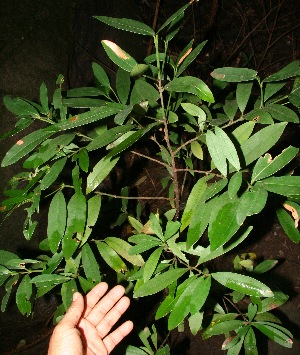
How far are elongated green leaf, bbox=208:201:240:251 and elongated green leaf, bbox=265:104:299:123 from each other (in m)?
0.35

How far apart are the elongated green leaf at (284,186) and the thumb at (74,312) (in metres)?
0.69

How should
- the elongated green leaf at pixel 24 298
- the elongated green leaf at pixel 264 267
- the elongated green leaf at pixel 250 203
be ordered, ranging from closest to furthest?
the elongated green leaf at pixel 250 203 < the elongated green leaf at pixel 24 298 < the elongated green leaf at pixel 264 267

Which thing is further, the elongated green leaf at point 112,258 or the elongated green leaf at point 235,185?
the elongated green leaf at point 112,258

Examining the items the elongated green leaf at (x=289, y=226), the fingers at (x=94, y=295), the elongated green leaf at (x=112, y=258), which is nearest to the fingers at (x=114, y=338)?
the fingers at (x=94, y=295)

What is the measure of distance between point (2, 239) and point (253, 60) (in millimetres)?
2652

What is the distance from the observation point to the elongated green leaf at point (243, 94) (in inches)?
36.1

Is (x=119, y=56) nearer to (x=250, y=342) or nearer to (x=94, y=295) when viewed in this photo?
(x=94, y=295)

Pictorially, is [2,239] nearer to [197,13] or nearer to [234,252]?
[234,252]

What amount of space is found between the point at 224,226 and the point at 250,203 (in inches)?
2.8

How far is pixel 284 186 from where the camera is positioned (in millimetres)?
630

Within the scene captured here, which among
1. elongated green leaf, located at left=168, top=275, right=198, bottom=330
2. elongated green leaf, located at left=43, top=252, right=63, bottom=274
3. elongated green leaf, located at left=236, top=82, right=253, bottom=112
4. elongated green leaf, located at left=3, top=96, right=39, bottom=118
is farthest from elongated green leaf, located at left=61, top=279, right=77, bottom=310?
elongated green leaf, located at left=236, top=82, right=253, bottom=112

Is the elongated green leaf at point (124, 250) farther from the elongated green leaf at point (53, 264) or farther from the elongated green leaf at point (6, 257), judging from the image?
the elongated green leaf at point (6, 257)

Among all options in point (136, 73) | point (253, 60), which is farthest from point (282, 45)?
point (136, 73)

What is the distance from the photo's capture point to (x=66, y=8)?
7.64 feet
